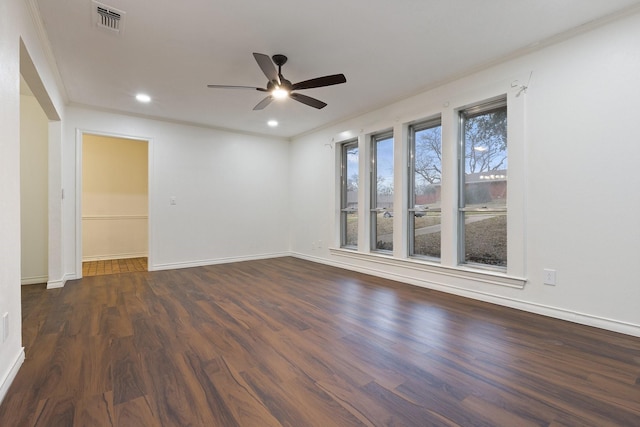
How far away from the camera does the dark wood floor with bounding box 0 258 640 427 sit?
1492mm

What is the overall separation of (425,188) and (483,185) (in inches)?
30.4

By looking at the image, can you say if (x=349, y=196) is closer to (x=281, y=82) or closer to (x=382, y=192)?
(x=382, y=192)

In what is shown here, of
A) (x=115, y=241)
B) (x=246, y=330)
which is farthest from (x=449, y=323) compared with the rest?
(x=115, y=241)

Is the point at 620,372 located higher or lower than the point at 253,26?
lower

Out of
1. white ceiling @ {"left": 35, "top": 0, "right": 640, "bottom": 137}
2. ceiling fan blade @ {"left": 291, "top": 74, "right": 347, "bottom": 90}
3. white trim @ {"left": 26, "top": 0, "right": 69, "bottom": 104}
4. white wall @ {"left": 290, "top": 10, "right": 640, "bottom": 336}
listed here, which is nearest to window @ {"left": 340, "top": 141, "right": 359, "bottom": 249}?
white ceiling @ {"left": 35, "top": 0, "right": 640, "bottom": 137}

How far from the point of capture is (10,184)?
1804mm

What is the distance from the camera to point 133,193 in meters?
6.48

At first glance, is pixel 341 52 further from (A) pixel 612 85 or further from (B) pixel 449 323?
(B) pixel 449 323

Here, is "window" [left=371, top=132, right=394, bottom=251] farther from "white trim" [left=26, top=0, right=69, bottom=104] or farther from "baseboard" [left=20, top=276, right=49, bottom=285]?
"baseboard" [left=20, top=276, right=49, bottom=285]

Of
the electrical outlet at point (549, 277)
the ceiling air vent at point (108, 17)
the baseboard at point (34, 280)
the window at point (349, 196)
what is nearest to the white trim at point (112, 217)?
the baseboard at point (34, 280)

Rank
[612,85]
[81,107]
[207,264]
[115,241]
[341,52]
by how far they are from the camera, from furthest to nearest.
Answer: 1. [115,241]
2. [207,264]
3. [81,107]
4. [341,52]
5. [612,85]

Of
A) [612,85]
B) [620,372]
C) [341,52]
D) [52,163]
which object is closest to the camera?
[620,372]

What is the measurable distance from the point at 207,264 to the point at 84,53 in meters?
3.55

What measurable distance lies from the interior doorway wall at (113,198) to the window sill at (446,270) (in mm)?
4583
